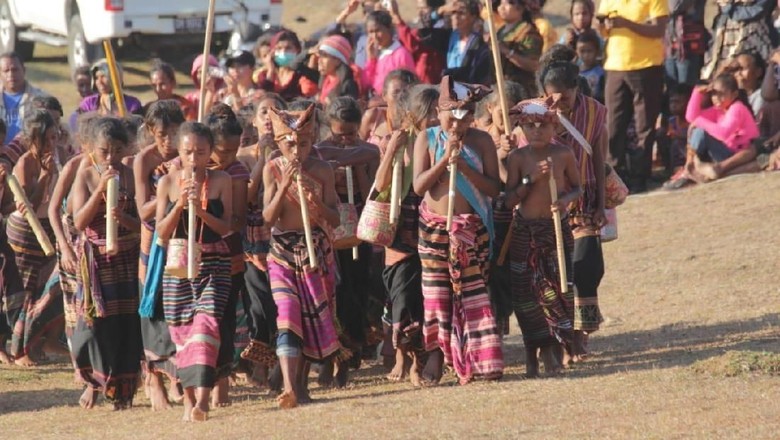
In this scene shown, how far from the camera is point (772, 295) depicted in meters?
12.0

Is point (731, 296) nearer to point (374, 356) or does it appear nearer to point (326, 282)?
point (374, 356)

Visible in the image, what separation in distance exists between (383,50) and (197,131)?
6.47m

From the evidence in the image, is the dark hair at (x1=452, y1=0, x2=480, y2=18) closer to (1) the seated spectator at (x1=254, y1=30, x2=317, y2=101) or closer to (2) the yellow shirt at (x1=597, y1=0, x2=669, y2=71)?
(2) the yellow shirt at (x1=597, y1=0, x2=669, y2=71)

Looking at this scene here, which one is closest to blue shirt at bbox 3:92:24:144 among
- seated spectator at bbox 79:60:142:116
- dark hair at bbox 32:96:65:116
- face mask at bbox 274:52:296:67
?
seated spectator at bbox 79:60:142:116

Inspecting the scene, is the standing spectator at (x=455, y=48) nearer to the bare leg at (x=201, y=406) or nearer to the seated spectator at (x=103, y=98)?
the seated spectator at (x=103, y=98)

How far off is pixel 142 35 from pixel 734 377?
14.7 m

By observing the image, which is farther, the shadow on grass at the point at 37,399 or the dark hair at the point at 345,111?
the shadow on grass at the point at 37,399

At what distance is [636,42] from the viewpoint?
1540 cm

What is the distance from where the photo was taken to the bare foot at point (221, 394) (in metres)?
9.52

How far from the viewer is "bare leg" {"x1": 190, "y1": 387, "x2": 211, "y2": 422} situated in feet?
28.9

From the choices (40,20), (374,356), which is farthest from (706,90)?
(40,20)

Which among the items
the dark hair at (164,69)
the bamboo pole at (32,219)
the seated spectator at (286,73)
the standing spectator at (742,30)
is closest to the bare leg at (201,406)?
the bamboo pole at (32,219)

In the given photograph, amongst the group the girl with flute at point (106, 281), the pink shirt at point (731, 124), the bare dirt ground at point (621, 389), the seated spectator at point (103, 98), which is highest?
the seated spectator at point (103, 98)

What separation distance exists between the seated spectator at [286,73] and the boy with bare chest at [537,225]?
555 centimetres
